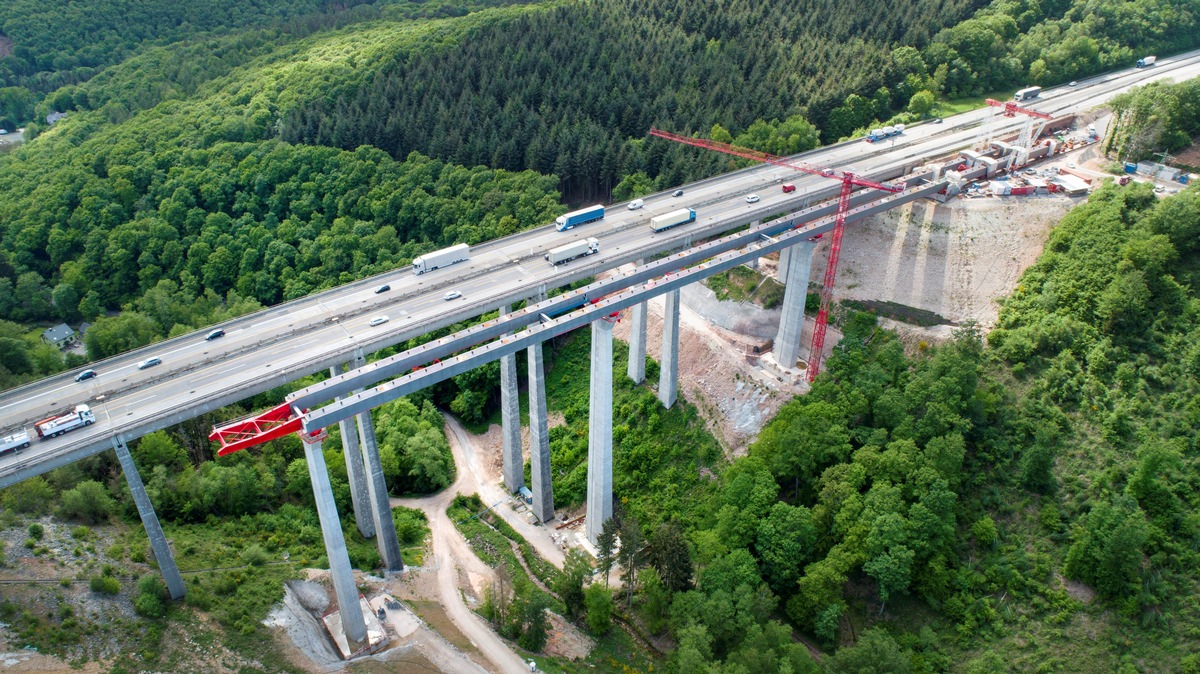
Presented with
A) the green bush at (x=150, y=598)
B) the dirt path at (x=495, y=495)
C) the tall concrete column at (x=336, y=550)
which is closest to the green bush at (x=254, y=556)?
the green bush at (x=150, y=598)

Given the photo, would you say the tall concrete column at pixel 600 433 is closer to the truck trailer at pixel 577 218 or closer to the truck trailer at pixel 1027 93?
the truck trailer at pixel 577 218

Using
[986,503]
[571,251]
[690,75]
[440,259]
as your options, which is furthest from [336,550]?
[690,75]

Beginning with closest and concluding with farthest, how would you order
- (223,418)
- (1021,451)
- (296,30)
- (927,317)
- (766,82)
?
(1021,451)
(223,418)
(927,317)
(766,82)
(296,30)

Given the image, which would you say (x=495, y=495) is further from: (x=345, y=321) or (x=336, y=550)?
(x=336, y=550)

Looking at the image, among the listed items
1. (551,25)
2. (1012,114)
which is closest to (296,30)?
(551,25)

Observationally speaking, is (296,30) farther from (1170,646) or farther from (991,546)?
(1170,646)
